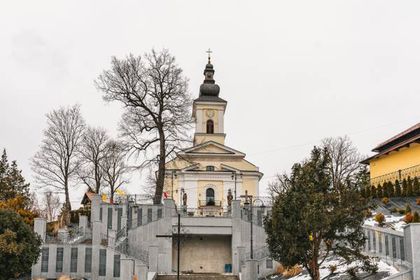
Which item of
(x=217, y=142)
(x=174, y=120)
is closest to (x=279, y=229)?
(x=174, y=120)

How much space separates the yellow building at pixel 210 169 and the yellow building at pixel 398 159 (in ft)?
55.4

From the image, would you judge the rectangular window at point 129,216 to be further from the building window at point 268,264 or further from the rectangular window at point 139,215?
the building window at point 268,264

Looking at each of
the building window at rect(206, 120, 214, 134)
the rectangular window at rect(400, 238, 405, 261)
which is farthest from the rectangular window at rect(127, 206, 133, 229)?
the building window at rect(206, 120, 214, 134)

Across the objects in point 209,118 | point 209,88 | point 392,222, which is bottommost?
point 392,222

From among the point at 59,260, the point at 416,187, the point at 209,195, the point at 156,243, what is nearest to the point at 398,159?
the point at 416,187

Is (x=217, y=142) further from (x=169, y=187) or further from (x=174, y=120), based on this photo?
(x=174, y=120)

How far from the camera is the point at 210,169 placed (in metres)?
64.9

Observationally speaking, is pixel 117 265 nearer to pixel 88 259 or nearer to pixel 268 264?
pixel 88 259

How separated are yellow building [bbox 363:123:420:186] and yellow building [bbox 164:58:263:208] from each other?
16.9 m

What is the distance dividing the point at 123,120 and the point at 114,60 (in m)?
4.40

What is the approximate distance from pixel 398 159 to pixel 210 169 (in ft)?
83.4

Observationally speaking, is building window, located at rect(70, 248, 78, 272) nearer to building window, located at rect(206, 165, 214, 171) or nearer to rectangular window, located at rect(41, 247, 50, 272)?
rectangular window, located at rect(41, 247, 50, 272)

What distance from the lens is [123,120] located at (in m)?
43.1

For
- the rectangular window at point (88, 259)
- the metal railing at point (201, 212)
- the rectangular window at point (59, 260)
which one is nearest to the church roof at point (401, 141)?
the metal railing at point (201, 212)
